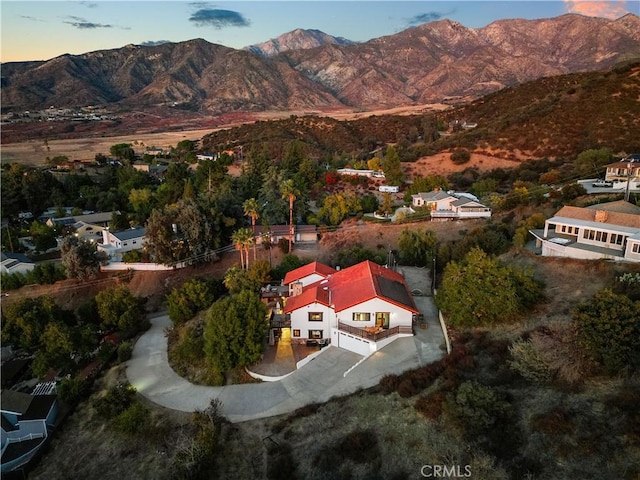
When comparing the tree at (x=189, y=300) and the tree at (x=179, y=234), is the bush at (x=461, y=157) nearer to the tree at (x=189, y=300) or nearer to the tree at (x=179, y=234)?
the tree at (x=179, y=234)

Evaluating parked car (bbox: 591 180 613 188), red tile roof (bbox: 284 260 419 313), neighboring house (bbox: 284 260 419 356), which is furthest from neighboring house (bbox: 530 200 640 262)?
parked car (bbox: 591 180 613 188)

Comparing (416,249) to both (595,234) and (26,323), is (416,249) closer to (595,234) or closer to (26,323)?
(595,234)

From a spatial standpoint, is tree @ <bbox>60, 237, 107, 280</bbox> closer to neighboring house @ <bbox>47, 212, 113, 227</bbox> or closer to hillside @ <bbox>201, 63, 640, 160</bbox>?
neighboring house @ <bbox>47, 212, 113, 227</bbox>

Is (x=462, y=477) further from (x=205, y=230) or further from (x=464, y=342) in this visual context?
(x=205, y=230)

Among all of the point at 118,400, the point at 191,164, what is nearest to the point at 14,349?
the point at 118,400

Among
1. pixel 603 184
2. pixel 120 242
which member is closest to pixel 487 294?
pixel 603 184
